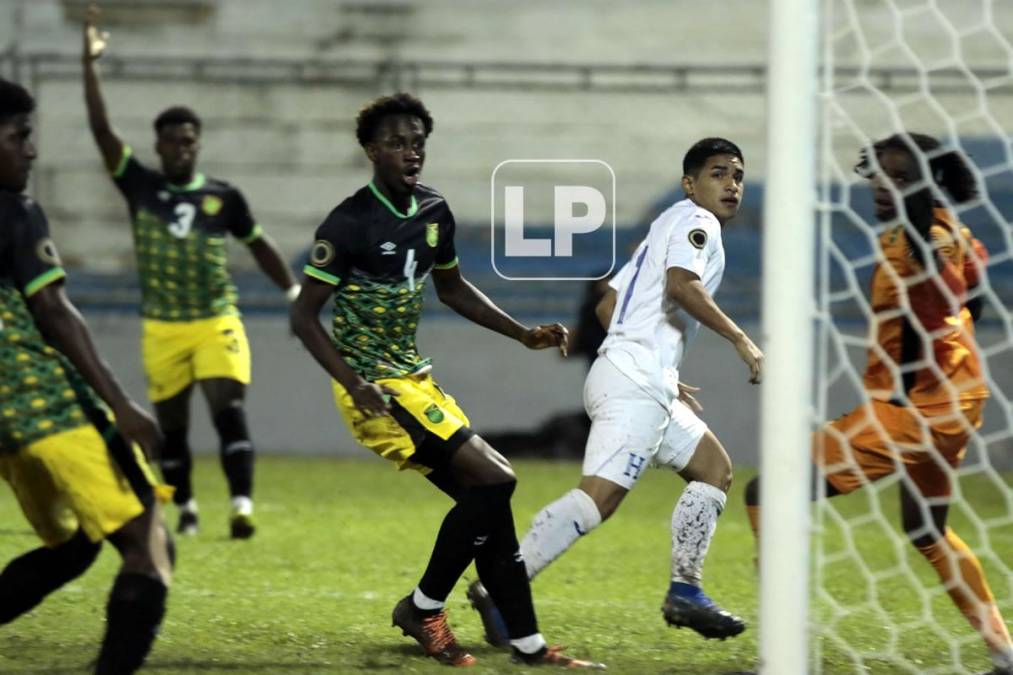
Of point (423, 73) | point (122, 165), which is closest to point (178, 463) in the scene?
point (122, 165)

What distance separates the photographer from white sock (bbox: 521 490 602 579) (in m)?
4.79

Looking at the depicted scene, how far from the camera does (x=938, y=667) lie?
4715 millimetres

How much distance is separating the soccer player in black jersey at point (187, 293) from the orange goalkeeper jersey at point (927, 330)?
12.0 ft

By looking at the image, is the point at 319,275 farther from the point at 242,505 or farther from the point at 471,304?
the point at 242,505

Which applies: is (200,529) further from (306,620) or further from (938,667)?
(938,667)

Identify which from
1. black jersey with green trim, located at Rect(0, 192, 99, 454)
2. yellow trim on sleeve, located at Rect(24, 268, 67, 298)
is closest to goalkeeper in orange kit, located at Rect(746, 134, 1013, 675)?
black jersey with green trim, located at Rect(0, 192, 99, 454)

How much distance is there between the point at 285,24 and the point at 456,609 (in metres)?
9.26

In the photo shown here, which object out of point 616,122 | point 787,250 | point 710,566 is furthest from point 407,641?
point 616,122

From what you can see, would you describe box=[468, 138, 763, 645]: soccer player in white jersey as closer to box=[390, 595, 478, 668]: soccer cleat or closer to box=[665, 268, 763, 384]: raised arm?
box=[665, 268, 763, 384]: raised arm

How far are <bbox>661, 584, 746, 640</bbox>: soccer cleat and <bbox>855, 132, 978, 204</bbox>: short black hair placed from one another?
138cm

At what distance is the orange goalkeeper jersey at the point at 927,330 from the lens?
14.9ft

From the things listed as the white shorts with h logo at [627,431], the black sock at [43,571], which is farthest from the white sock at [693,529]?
the black sock at [43,571]

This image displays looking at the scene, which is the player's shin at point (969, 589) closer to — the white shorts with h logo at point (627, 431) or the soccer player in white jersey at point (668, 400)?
the soccer player in white jersey at point (668, 400)

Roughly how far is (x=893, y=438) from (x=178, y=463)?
4.23 meters
